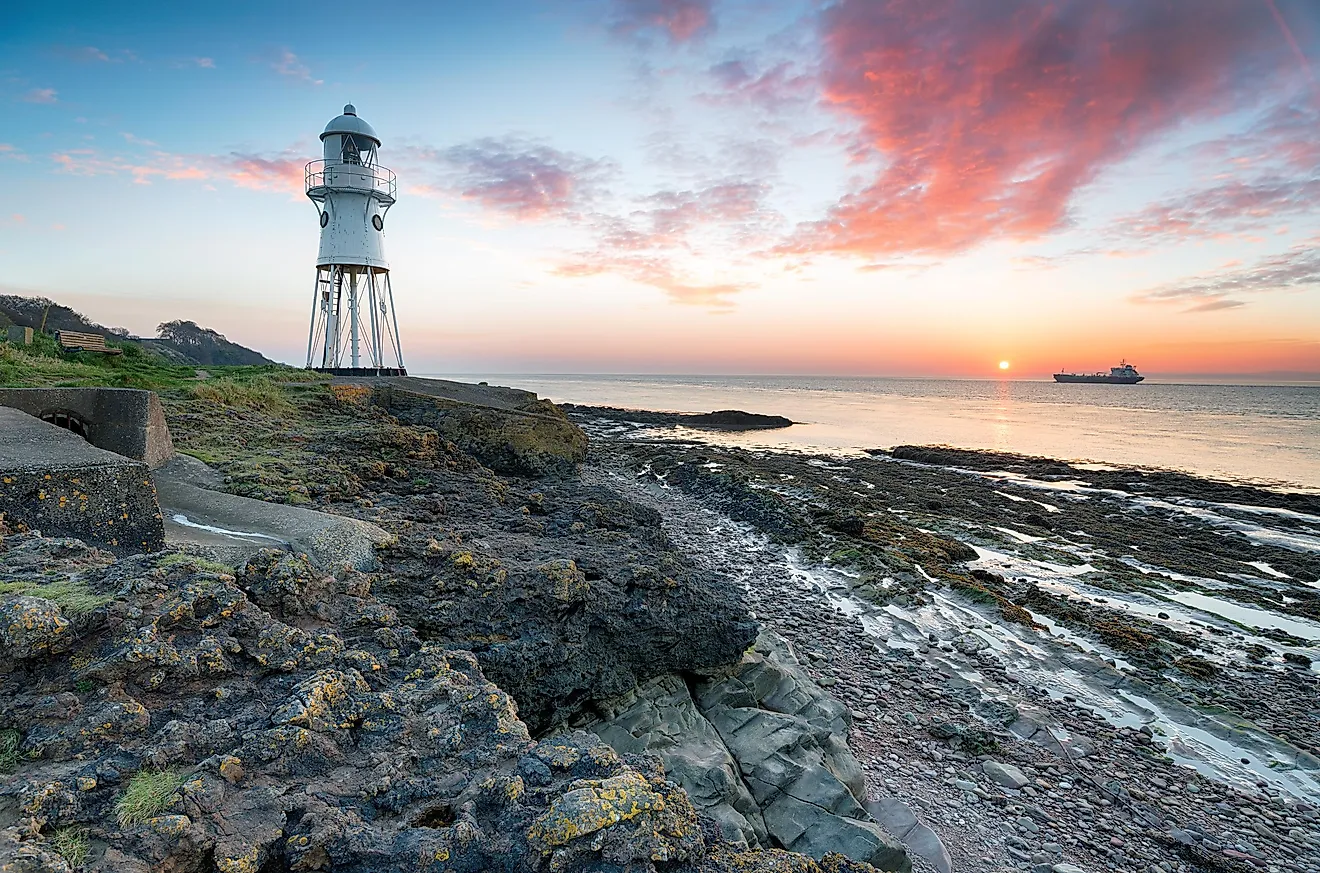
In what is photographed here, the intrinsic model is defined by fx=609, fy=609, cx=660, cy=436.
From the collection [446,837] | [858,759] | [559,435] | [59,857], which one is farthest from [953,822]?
[559,435]

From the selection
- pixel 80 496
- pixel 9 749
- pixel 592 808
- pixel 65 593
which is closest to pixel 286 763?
pixel 9 749

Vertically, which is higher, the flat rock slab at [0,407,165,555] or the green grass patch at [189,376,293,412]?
the green grass patch at [189,376,293,412]

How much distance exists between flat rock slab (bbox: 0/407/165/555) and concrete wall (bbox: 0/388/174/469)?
2602mm

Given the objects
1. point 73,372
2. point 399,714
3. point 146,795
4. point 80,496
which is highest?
point 73,372

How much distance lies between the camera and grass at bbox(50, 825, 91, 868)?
2.29 m

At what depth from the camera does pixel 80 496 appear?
491 cm

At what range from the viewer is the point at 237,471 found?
823cm

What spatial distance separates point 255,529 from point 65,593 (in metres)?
2.40

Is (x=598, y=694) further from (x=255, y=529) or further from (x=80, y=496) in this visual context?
(x=80, y=496)

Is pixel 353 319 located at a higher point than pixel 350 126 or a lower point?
lower

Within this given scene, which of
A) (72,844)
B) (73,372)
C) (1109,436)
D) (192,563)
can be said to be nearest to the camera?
(72,844)

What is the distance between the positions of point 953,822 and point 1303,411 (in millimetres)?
101311

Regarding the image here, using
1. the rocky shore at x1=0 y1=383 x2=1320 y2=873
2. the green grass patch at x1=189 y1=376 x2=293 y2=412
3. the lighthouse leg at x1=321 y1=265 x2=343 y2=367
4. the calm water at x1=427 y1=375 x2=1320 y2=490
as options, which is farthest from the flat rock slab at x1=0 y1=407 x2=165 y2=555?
the calm water at x1=427 y1=375 x2=1320 y2=490

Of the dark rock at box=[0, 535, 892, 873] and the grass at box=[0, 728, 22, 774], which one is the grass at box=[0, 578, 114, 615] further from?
the grass at box=[0, 728, 22, 774]
